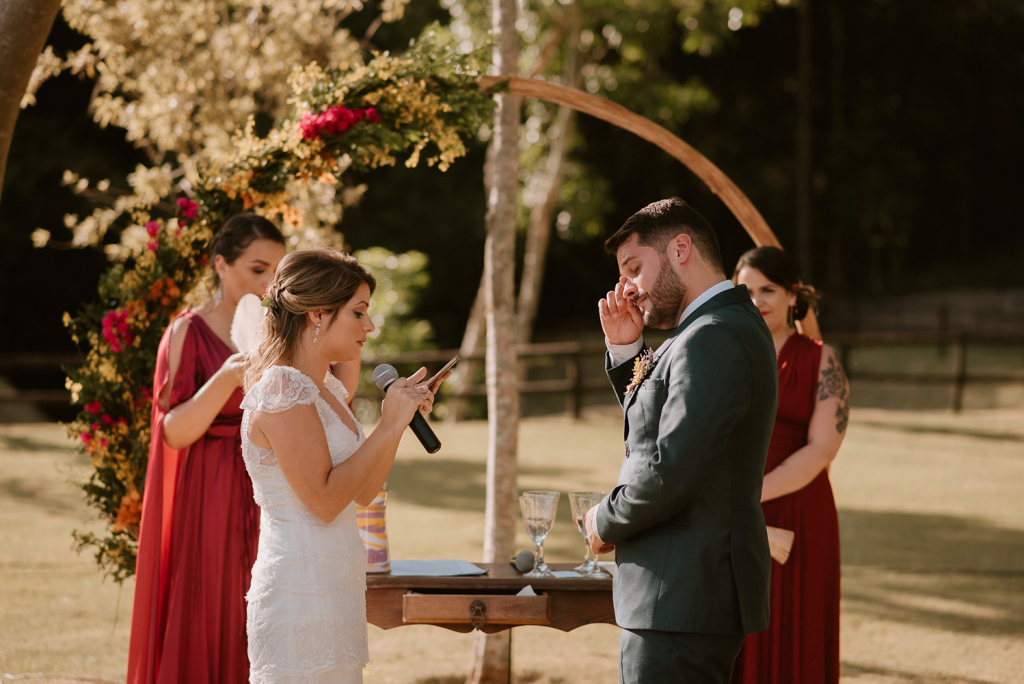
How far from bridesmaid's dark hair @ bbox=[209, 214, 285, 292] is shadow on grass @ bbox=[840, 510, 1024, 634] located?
14.9 feet

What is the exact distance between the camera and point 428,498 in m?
9.24

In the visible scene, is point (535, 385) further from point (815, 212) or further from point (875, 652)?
point (815, 212)

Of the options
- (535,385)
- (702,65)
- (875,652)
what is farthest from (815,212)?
(875,652)

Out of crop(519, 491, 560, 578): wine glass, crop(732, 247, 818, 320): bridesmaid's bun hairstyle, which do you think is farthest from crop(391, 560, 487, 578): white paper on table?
crop(732, 247, 818, 320): bridesmaid's bun hairstyle

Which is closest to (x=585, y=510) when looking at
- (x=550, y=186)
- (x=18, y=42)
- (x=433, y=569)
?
(x=433, y=569)

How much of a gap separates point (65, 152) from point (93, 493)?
15969mm

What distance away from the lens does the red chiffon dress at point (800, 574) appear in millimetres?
3443

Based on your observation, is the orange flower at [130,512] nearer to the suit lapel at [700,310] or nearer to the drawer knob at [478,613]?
the drawer knob at [478,613]

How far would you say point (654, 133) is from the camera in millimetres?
4191

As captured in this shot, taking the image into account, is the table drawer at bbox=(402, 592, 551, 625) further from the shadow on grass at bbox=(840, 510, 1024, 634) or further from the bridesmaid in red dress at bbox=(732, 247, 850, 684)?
the shadow on grass at bbox=(840, 510, 1024, 634)

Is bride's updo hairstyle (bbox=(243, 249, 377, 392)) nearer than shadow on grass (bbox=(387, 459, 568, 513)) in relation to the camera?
Yes

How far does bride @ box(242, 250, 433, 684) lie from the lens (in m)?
2.36

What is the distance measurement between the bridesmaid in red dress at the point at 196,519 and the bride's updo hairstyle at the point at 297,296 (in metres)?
0.82

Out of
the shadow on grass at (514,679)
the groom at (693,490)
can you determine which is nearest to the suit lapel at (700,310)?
the groom at (693,490)
